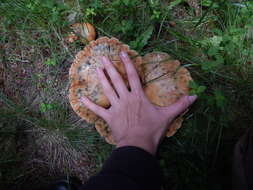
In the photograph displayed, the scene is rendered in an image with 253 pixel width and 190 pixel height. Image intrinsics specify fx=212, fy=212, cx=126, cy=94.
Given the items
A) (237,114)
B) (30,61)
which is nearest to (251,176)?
(237,114)

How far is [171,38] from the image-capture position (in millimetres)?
2521

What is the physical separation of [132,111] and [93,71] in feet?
1.86

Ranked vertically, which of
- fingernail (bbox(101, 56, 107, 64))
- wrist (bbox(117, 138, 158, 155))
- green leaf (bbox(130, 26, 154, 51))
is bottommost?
wrist (bbox(117, 138, 158, 155))

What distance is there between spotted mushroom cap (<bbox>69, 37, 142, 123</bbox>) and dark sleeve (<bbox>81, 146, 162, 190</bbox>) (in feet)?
2.00

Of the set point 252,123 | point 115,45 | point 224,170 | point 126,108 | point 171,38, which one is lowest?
point 224,170

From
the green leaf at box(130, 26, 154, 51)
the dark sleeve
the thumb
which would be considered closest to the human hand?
the thumb

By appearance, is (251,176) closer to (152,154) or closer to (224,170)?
(224,170)

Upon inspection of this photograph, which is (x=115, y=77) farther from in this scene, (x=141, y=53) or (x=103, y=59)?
(x=141, y=53)

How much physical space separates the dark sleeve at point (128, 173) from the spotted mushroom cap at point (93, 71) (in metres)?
0.61

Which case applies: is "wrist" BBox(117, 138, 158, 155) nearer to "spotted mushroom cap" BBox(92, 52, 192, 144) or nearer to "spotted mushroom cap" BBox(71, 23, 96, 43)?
"spotted mushroom cap" BBox(92, 52, 192, 144)

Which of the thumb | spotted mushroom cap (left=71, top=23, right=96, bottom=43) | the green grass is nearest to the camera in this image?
the thumb

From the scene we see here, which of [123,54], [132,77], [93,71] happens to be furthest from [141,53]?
[93,71]

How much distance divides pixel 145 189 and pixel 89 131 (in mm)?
1218

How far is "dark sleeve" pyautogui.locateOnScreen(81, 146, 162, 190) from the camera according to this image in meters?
1.47
